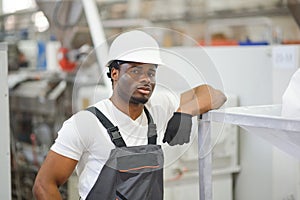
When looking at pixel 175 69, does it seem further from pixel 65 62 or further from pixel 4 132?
pixel 65 62

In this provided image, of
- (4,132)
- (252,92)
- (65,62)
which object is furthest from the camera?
(65,62)

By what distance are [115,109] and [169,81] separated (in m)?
0.23

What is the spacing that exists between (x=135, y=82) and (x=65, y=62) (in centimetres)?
247

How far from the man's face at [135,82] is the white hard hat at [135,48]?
0.07 ft

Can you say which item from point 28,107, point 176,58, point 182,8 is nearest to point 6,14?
point 28,107

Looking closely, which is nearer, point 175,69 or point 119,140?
point 119,140

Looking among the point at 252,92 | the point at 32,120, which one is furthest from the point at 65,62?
the point at 252,92

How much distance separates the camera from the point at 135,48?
1.39m

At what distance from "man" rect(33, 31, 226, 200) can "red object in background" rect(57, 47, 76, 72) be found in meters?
2.34

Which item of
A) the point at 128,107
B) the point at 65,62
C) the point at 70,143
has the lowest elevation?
the point at 70,143

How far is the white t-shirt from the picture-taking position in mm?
1354

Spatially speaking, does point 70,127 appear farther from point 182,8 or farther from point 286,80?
point 182,8

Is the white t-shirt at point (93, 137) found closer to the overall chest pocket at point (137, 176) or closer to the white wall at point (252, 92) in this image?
the overall chest pocket at point (137, 176)

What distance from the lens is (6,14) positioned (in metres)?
4.34
